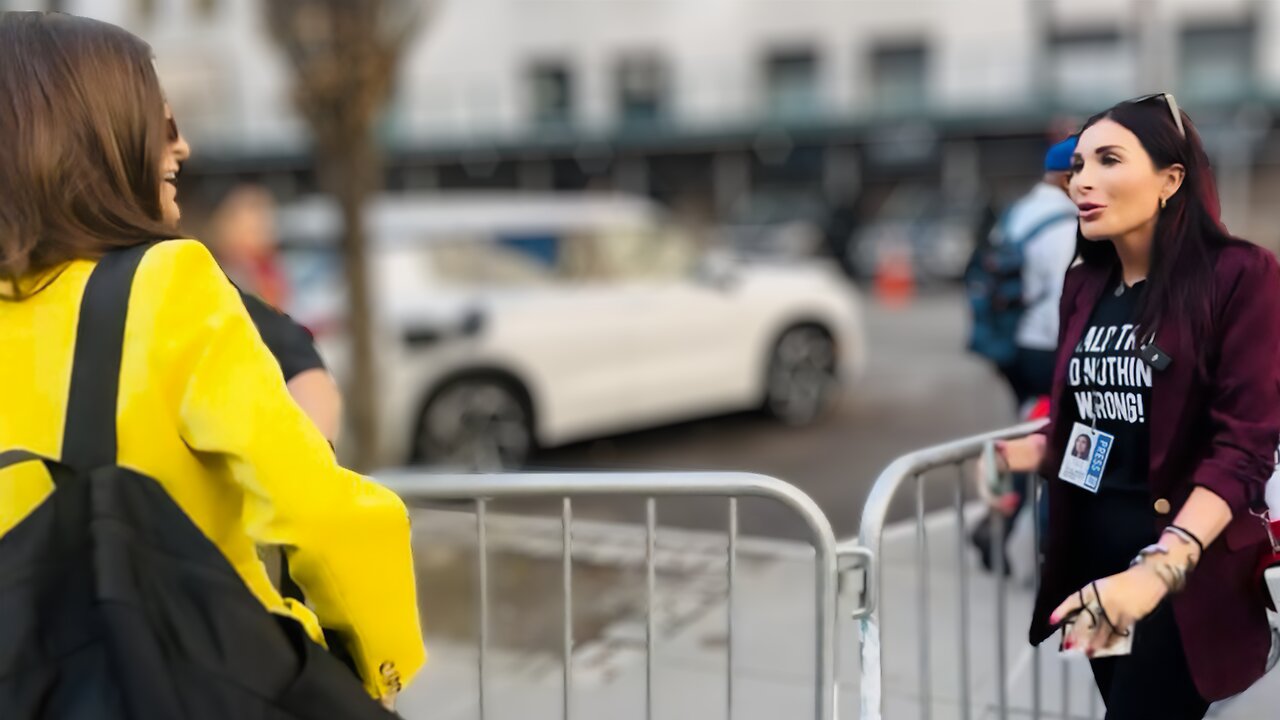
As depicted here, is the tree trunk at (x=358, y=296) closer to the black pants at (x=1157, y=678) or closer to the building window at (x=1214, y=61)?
the black pants at (x=1157, y=678)

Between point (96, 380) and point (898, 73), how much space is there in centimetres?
3214

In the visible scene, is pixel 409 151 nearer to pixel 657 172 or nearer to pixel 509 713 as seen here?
pixel 657 172

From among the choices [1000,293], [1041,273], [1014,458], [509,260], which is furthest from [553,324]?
[1014,458]

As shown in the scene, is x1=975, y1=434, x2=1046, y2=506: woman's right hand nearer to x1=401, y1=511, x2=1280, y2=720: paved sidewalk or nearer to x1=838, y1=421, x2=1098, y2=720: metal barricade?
x1=838, y1=421, x2=1098, y2=720: metal barricade

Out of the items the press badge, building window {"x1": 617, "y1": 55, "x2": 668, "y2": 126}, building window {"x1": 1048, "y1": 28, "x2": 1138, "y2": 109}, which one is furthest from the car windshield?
building window {"x1": 617, "y1": 55, "x2": 668, "y2": 126}

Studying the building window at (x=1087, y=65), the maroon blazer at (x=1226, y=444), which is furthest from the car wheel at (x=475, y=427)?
the building window at (x=1087, y=65)

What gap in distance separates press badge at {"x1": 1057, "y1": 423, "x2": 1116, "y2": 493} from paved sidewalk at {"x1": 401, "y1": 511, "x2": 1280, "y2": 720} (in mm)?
962

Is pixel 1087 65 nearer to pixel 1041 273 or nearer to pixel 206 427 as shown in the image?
pixel 1041 273

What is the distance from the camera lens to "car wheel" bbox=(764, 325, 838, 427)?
30.3ft

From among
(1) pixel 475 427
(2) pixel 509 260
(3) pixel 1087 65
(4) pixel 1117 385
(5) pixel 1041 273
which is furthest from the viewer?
(3) pixel 1087 65

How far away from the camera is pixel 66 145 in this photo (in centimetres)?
166

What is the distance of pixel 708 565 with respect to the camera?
574 cm

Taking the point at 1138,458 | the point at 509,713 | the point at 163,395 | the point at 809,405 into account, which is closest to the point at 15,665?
the point at 163,395

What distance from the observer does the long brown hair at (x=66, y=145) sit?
164 cm
